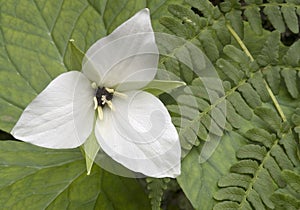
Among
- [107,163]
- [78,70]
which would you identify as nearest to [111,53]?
[78,70]

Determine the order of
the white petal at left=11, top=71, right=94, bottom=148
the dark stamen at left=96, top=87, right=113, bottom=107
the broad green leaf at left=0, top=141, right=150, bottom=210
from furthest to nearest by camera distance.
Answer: the broad green leaf at left=0, top=141, right=150, bottom=210, the dark stamen at left=96, top=87, right=113, bottom=107, the white petal at left=11, top=71, right=94, bottom=148

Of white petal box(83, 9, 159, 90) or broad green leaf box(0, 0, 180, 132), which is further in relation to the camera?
broad green leaf box(0, 0, 180, 132)

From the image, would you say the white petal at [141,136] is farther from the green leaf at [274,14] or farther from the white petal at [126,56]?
the green leaf at [274,14]

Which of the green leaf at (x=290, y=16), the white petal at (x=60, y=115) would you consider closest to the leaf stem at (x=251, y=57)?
the green leaf at (x=290, y=16)

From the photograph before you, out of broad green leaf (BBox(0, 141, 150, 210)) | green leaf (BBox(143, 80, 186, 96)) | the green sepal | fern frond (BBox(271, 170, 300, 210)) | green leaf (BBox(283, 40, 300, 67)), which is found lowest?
broad green leaf (BBox(0, 141, 150, 210))

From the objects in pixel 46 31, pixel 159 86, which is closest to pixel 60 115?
pixel 159 86

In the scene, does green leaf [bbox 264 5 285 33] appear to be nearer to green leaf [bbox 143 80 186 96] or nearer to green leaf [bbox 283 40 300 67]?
green leaf [bbox 283 40 300 67]

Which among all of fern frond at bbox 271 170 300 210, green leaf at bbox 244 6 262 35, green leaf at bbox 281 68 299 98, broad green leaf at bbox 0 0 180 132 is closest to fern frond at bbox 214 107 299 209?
fern frond at bbox 271 170 300 210
